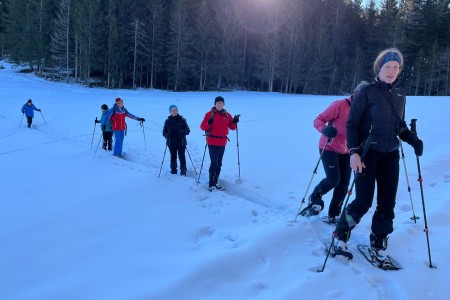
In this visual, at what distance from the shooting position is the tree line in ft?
133

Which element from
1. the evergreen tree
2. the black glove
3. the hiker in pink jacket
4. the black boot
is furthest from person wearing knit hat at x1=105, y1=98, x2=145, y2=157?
the evergreen tree

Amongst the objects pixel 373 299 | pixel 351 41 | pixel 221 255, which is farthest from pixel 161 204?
pixel 351 41

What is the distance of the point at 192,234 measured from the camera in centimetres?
477

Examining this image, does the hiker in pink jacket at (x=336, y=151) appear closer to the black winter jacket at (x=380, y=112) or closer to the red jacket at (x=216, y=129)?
the black winter jacket at (x=380, y=112)

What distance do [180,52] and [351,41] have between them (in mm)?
29161

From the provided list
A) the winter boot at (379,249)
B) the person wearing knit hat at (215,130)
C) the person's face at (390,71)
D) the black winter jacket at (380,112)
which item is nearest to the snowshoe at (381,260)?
the winter boot at (379,249)

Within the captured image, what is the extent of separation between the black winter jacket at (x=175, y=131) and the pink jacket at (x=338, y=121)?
438 cm

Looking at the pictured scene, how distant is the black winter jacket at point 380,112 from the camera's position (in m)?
3.44

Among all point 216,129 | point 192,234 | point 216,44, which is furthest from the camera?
point 216,44

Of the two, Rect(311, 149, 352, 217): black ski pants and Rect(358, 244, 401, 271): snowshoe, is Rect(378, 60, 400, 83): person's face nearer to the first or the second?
Rect(311, 149, 352, 217): black ski pants

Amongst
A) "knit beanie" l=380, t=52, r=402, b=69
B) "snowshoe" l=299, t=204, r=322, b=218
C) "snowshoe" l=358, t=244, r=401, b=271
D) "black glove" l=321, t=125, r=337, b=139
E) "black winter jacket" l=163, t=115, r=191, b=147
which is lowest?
"snowshoe" l=358, t=244, r=401, b=271

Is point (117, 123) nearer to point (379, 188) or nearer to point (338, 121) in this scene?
point (338, 121)

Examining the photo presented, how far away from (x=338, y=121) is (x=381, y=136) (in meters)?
1.20

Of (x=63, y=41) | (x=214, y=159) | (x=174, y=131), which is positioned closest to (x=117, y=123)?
(x=174, y=131)
